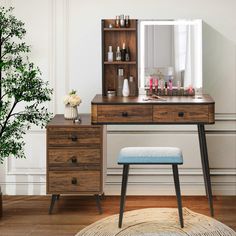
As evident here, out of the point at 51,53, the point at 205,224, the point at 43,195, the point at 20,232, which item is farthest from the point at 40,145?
the point at 205,224

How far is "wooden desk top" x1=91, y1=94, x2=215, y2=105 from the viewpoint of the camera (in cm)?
480

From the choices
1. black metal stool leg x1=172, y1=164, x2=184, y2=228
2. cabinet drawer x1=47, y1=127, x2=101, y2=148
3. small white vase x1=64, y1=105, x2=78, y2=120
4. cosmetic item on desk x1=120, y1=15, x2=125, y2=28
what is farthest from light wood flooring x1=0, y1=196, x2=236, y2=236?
cosmetic item on desk x1=120, y1=15, x2=125, y2=28

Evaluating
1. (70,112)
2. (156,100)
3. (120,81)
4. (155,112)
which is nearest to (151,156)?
(155,112)

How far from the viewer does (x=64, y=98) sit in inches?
202

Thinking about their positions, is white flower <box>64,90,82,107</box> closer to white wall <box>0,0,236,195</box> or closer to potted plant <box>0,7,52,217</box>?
potted plant <box>0,7,52,217</box>

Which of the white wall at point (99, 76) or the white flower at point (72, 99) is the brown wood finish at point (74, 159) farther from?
the white wall at point (99, 76)

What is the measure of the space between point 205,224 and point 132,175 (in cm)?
101

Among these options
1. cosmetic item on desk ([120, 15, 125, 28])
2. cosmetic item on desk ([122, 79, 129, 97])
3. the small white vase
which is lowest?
the small white vase

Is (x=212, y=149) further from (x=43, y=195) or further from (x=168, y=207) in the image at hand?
(x=43, y=195)

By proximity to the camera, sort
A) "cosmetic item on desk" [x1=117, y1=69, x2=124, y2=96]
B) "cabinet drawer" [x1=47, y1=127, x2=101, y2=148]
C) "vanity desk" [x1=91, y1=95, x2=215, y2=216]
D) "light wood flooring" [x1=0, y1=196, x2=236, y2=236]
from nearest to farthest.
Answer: "light wood flooring" [x1=0, y1=196, x2=236, y2=236] < "vanity desk" [x1=91, y1=95, x2=215, y2=216] < "cabinet drawer" [x1=47, y1=127, x2=101, y2=148] < "cosmetic item on desk" [x1=117, y1=69, x2=124, y2=96]

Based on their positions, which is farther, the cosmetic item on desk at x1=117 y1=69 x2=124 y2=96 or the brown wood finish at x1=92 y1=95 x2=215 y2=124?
the cosmetic item on desk at x1=117 y1=69 x2=124 y2=96

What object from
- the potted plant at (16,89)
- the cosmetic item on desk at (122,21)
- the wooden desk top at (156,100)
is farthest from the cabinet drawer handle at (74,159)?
the cosmetic item on desk at (122,21)

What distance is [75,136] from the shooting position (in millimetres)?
4941

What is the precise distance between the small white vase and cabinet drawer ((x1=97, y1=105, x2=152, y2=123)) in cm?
34
